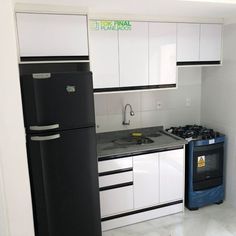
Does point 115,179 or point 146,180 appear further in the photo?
point 146,180

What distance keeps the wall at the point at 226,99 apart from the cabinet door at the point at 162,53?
66 centimetres

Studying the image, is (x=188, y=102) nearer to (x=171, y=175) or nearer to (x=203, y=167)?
(x=203, y=167)

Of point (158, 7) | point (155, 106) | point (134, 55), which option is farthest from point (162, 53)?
point (155, 106)

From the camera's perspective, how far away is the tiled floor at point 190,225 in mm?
2707

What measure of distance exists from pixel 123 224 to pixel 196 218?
2.80ft

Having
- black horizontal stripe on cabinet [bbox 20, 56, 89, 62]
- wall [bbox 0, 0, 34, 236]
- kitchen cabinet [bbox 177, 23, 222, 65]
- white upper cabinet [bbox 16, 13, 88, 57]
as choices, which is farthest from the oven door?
wall [bbox 0, 0, 34, 236]

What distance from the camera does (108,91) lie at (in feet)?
8.79

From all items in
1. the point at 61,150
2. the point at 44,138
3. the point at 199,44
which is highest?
the point at 199,44

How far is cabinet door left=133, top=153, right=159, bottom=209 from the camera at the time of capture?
2.75m

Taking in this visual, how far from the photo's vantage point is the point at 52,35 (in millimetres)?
2289

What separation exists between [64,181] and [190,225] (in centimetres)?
152

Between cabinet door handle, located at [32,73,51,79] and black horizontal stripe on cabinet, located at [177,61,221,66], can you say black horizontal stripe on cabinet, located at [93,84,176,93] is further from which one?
cabinet door handle, located at [32,73,51,79]

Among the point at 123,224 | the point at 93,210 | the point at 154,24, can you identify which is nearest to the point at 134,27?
the point at 154,24

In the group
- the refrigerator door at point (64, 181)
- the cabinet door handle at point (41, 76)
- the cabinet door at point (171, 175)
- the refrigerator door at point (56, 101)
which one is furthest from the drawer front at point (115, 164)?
the cabinet door handle at point (41, 76)
